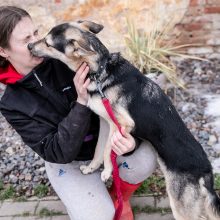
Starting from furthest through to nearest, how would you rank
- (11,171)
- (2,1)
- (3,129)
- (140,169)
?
(2,1) < (3,129) < (11,171) < (140,169)

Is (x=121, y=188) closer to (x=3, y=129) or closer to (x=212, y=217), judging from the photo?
(x=212, y=217)

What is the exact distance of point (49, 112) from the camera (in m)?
3.15

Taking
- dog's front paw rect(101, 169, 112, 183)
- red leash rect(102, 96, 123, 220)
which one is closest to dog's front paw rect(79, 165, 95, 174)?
dog's front paw rect(101, 169, 112, 183)

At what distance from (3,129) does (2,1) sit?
1.92 meters

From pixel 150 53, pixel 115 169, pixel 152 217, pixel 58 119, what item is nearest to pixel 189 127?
pixel 150 53

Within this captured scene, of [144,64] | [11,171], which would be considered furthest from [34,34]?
[144,64]

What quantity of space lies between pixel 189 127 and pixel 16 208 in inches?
70.7

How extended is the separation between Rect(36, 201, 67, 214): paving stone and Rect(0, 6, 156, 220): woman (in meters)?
0.43

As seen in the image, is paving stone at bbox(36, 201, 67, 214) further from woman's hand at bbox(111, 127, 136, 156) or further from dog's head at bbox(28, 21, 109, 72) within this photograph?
dog's head at bbox(28, 21, 109, 72)

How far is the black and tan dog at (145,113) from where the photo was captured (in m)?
2.93

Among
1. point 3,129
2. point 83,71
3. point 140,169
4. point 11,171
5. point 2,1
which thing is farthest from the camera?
point 2,1

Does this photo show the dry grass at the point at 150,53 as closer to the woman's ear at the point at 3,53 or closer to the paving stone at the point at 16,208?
the paving stone at the point at 16,208

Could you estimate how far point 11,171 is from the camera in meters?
4.10

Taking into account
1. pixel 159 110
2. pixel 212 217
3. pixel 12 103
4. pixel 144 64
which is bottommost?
pixel 144 64
